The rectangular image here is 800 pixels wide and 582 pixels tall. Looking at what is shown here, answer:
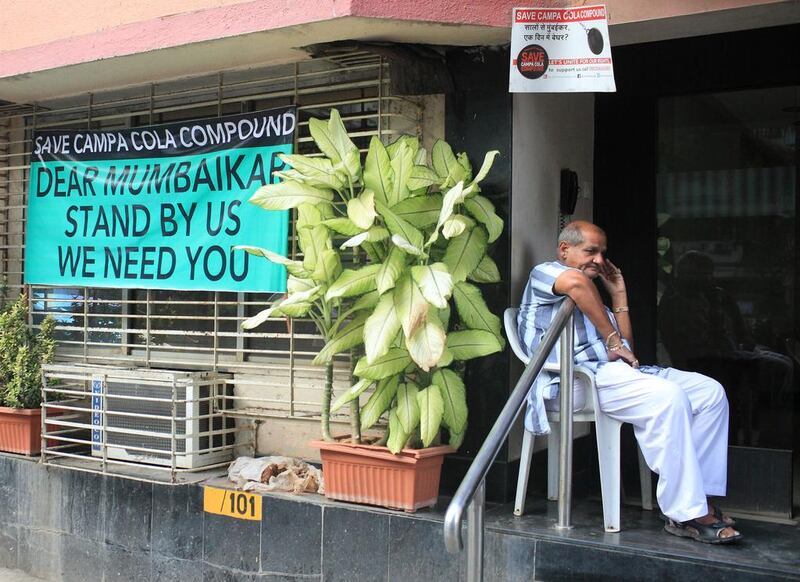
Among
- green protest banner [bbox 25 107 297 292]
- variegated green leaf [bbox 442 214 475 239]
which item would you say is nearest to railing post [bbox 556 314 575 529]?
variegated green leaf [bbox 442 214 475 239]

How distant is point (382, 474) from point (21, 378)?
287 centimetres

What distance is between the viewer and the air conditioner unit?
17.3 ft

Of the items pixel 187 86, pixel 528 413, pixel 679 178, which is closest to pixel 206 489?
pixel 528 413

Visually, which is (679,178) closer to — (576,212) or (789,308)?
(576,212)

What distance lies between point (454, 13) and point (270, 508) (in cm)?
274

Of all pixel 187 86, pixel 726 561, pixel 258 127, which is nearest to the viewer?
pixel 726 561

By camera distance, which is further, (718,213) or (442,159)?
(718,213)

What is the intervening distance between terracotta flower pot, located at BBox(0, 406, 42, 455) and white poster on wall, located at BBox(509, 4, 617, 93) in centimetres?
381

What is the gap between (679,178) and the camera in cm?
541

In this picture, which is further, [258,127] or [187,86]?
[187,86]

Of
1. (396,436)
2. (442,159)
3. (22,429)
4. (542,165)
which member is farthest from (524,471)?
(22,429)

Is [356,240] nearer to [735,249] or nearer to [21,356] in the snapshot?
[735,249]

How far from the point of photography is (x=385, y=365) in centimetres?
428

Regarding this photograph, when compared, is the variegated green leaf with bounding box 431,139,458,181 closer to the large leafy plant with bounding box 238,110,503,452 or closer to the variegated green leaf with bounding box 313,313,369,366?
the large leafy plant with bounding box 238,110,503,452
